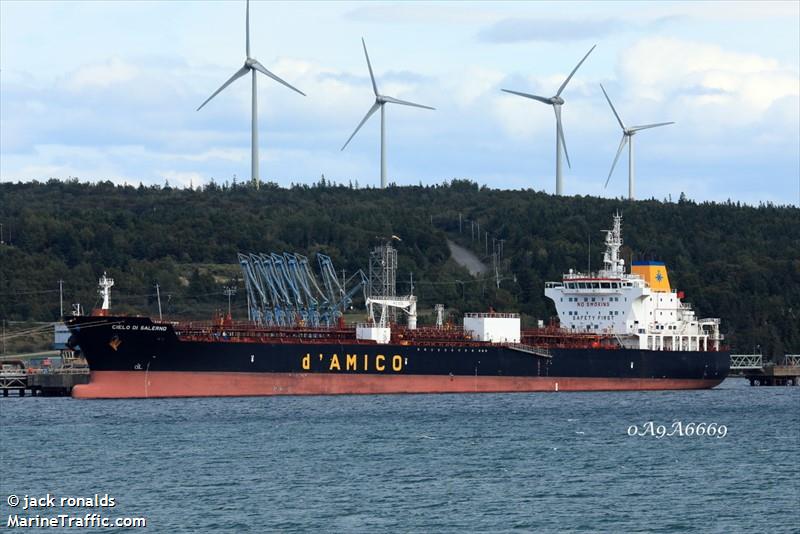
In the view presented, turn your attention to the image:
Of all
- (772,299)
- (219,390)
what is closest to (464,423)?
(219,390)

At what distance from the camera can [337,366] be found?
8600 cm

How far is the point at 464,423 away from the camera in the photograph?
232 feet

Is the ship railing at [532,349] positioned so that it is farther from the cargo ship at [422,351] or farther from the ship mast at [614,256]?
the ship mast at [614,256]

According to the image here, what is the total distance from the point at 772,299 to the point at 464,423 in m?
91.3

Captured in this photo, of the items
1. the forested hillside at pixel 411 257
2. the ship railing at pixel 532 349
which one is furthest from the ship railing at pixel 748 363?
the ship railing at pixel 532 349

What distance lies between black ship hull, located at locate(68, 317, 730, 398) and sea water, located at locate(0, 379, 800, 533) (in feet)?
6.36

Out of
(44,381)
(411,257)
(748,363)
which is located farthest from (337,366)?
(411,257)

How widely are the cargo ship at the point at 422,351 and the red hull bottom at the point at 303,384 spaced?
74mm

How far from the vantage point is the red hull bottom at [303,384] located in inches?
3216

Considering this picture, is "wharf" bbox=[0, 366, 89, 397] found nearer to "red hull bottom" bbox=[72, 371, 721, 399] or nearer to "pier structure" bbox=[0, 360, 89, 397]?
"pier structure" bbox=[0, 360, 89, 397]

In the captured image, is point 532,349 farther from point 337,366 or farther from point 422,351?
point 337,366

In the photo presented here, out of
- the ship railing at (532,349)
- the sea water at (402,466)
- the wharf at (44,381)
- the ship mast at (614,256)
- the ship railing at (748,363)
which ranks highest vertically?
the ship mast at (614,256)

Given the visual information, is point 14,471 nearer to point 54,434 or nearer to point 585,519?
point 54,434

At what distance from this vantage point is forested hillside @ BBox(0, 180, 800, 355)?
491 feet
